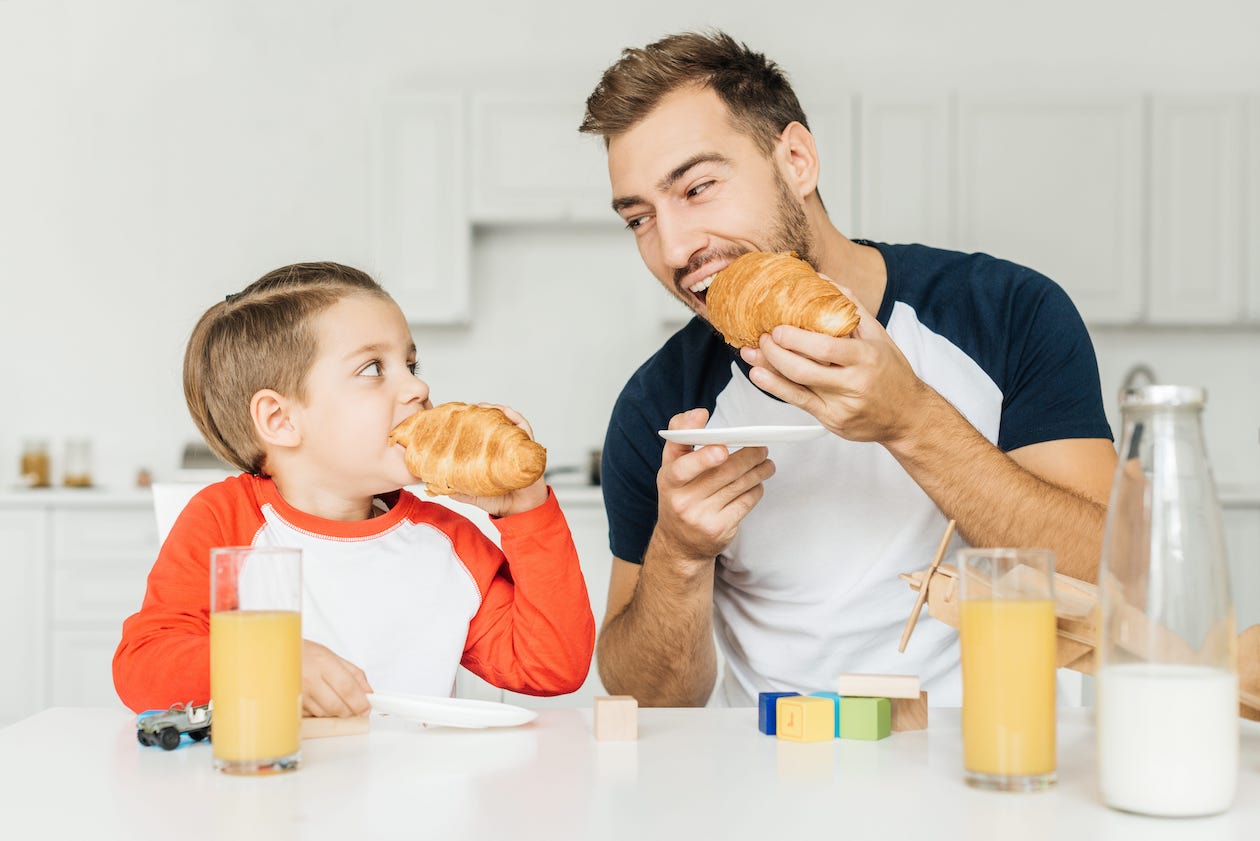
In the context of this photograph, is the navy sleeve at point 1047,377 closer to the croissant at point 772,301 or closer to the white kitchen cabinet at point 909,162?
the croissant at point 772,301

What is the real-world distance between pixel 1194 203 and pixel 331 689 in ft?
13.1

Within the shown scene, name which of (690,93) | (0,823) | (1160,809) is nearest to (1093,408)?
(690,93)

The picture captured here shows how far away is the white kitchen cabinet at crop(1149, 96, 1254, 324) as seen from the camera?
413 cm

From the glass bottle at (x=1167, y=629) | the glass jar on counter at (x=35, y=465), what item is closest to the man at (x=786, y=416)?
the glass bottle at (x=1167, y=629)

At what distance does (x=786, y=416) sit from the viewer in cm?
174

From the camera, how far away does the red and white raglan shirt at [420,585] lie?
1.38 meters

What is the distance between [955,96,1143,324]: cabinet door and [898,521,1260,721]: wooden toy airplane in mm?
3380

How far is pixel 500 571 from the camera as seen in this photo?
151 cm

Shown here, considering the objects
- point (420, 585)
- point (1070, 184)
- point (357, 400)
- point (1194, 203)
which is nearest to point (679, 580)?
point (420, 585)

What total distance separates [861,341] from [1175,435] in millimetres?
543

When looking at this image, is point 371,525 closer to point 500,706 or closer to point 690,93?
point 500,706

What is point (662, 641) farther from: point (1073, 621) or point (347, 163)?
point (347, 163)

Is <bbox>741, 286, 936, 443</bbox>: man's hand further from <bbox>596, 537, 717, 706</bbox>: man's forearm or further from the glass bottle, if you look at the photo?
the glass bottle

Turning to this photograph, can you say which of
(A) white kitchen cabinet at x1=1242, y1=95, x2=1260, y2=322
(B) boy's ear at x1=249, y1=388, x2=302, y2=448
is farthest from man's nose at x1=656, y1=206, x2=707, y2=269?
(A) white kitchen cabinet at x1=1242, y1=95, x2=1260, y2=322
